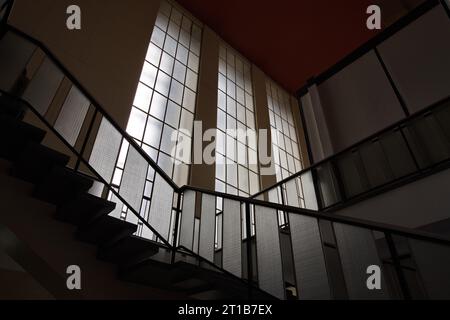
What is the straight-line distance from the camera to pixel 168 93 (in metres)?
7.78

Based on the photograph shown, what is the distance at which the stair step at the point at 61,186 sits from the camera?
8.83ft

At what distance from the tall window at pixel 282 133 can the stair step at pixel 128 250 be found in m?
6.84

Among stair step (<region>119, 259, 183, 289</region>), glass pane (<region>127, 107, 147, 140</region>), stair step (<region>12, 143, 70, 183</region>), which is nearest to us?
stair step (<region>12, 143, 70, 183</region>)

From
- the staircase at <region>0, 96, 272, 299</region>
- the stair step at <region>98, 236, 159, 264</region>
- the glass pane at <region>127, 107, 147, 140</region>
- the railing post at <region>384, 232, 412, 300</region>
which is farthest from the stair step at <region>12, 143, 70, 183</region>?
the glass pane at <region>127, 107, 147, 140</region>

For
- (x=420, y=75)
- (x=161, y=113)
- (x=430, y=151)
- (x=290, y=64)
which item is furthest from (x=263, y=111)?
(x=430, y=151)

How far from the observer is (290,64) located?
12.4 meters

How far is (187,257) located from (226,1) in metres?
9.31

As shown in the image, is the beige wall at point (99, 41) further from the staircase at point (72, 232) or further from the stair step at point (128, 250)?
the stair step at point (128, 250)

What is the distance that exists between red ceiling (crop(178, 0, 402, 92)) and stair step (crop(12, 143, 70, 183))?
8817mm

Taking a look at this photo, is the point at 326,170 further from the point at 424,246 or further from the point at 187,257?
the point at 424,246

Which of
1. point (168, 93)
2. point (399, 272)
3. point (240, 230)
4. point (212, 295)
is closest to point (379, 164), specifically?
point (240, 230)

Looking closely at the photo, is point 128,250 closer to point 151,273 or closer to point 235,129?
point 151,273

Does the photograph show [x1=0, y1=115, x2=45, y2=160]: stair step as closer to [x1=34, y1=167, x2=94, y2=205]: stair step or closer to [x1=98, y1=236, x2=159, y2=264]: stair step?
[x1=34, y1=167, x2=94, y2=205]: stair step

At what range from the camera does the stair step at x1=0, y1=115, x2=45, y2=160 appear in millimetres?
2533
